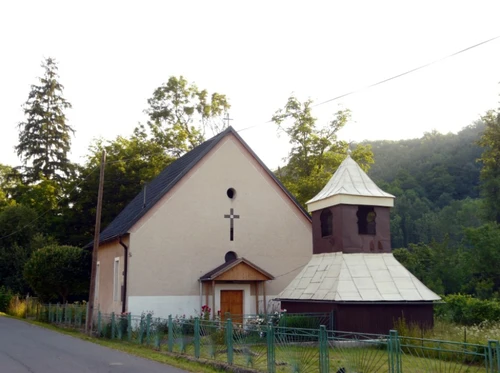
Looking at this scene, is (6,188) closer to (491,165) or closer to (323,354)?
(491,165)

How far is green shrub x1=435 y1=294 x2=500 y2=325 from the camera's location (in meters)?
23.5

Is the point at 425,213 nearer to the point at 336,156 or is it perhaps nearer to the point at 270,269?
the point at 336,156

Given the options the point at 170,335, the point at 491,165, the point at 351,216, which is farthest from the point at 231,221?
the point at 491,165

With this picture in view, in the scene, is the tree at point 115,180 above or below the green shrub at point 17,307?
above

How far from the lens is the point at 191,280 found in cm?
2448

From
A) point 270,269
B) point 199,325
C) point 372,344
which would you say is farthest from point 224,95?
point 372,344

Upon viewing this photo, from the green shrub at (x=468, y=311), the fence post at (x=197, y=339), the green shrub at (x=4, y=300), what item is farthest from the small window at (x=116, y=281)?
the green shrub at (x=4, y=300)

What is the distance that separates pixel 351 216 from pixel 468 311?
7872 mm

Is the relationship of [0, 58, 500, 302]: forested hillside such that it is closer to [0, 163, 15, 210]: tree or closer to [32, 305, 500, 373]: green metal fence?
[0, 163, 15, 210]: tree

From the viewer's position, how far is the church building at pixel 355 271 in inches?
742

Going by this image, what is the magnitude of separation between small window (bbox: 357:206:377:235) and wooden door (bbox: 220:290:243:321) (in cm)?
612

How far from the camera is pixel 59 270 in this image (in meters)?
32.0

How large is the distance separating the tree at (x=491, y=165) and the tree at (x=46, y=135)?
39.0m

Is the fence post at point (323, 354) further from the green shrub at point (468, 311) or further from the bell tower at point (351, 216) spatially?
the green shrub at point (468, 311)
